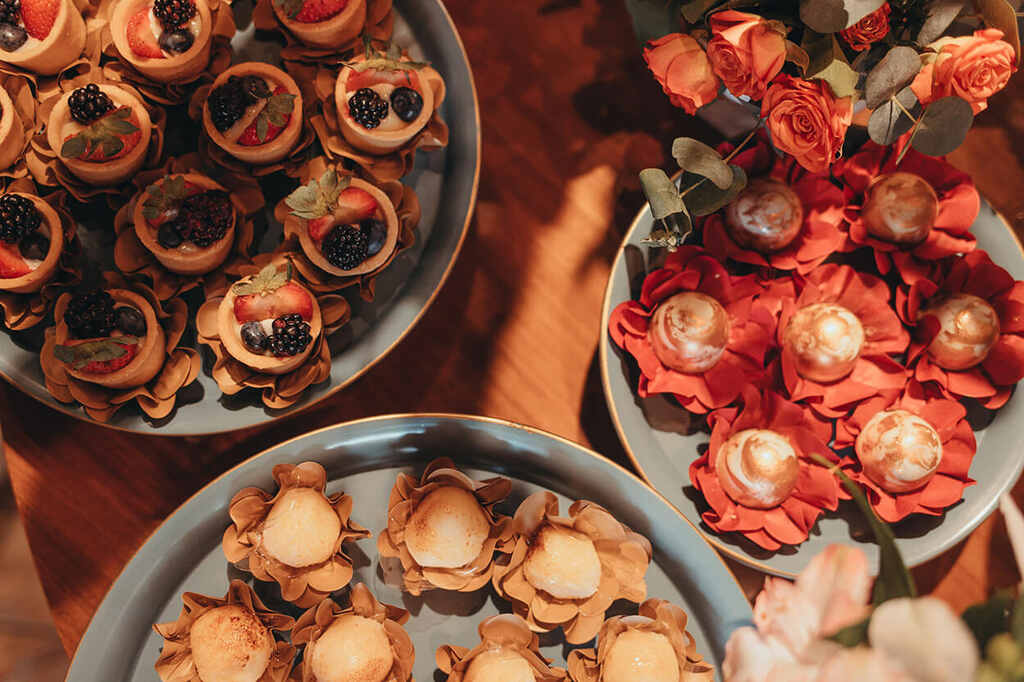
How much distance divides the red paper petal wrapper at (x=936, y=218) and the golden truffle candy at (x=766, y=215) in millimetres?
85

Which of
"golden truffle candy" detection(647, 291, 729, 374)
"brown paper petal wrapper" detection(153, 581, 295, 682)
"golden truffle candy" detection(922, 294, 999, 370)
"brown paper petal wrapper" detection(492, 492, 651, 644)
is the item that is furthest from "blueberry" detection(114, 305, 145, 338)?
"golden truffle candy" detection(922, 294, 999, 370)

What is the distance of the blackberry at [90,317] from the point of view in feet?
2.77

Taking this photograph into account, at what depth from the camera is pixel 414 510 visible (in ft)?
2.81

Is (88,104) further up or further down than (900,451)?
further up

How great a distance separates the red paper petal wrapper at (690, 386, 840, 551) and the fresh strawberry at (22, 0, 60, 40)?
95cm

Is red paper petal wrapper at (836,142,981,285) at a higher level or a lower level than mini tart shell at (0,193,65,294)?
lower

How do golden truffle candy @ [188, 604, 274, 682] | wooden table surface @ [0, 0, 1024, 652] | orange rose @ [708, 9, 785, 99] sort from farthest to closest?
1. wooden table surface @ [0, 0, 1024, 652]
2. golden truffle candy @ [188, 604, 274, 682]
3. orange rose @ [708, 9, 785, 99]

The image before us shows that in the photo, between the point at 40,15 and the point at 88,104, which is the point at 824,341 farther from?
the point at 40,15

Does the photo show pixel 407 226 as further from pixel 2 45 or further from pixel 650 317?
pixel 2 45

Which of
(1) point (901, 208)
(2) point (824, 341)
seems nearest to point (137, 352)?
(2) point (824, 341)

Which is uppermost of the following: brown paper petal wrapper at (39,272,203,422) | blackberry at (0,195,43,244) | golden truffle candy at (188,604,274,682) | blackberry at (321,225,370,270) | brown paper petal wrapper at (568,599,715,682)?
blackberry at (0,195,43,244)

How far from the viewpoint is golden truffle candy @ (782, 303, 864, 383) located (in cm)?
87

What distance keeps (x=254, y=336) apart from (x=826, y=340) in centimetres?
68

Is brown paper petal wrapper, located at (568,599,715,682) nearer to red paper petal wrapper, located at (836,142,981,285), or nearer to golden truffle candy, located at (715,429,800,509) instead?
golden truffle candy, located at (715,429,800,509)
